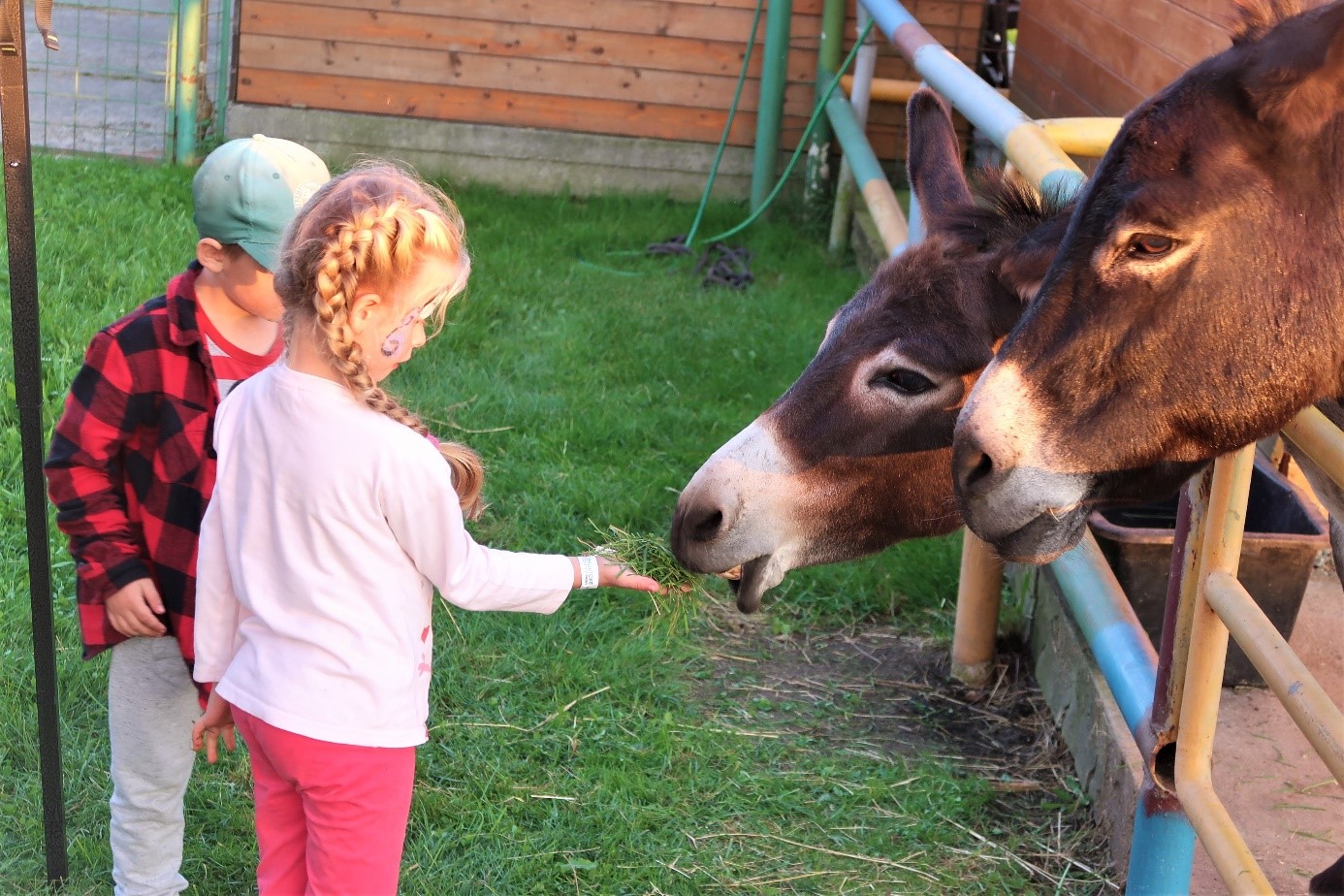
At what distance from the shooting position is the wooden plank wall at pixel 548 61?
27.7 feet

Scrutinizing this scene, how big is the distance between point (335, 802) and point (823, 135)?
6.87 meters

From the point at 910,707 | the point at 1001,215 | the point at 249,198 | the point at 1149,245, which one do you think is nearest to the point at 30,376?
the point at 249,198

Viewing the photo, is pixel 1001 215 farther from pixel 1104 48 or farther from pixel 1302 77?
pixel 1104 48

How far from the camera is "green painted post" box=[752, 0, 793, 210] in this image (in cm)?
816

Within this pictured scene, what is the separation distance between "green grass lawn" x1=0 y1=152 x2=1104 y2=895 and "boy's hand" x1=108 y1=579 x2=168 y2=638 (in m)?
0.66

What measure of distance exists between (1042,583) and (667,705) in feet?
3.95

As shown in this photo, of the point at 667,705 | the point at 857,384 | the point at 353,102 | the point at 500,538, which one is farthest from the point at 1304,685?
the point at 353,102

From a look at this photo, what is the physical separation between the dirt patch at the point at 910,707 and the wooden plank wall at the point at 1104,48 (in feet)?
6.43

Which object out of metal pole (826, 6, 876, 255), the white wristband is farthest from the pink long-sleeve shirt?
metal pole (826, 6, 876, 255)

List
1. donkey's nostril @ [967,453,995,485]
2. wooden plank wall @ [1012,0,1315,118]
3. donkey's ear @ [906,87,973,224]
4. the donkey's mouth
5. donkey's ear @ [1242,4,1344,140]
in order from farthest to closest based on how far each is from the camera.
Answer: wooden plank wall @ [1012,0,1315,118] < donkey's ear @ [906,87,973,224] < the donkey's mouth < donkey's nostril @ [967,453,995,485] < donkey's ear @ [1242,4,1344,140]

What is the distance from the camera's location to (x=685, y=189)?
28.6 feet

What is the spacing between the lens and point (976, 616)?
373cm

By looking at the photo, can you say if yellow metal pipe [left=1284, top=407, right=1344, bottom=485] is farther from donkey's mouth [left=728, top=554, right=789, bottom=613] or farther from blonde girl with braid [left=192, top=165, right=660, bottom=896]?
blonde girl with braid [left=192, top=165, right=660, bottom=896]

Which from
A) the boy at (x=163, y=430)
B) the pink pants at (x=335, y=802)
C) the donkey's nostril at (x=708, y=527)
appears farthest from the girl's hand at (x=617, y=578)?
the boy at (x=163, y=430)
